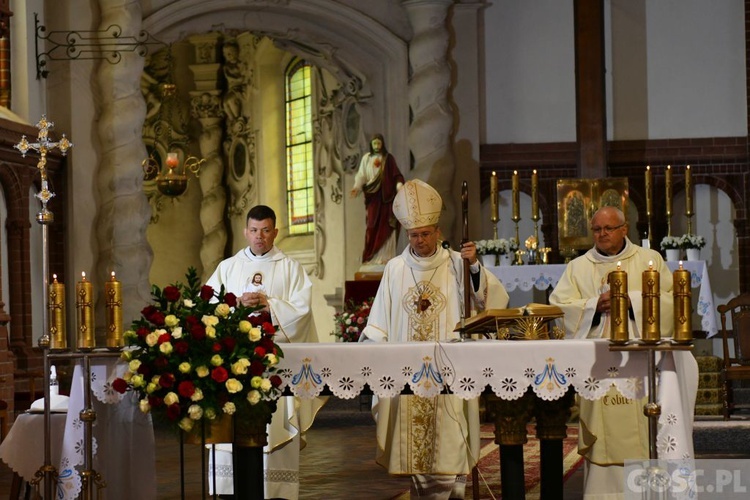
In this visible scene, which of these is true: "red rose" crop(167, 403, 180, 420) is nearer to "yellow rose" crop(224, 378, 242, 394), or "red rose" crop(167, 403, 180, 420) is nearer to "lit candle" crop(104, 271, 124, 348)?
"yellow rose" crop(224, 378, 242, 394)

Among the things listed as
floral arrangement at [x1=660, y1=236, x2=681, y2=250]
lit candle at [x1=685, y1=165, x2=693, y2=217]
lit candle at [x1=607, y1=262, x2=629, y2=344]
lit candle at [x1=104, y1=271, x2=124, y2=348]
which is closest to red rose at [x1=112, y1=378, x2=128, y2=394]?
lit candle at [x1=104, y1=271, x2=124, y2=348]

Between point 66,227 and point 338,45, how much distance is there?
4.15m

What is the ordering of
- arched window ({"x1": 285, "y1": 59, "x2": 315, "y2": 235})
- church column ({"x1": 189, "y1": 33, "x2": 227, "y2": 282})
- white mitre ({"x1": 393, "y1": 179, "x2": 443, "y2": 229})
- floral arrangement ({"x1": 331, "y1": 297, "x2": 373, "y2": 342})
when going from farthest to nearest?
1. church column ({"x1": 189, "y1": 33, "x2": 227, "y2": 282})
2. arched window ({"x1": 285, "y1": 59, "x2": 315, "y2": 235})
3. floral arrangement ({"x1": 331, "y1": 297, "x2": 373, "y2": 342})
4. white mitre ({"x1": 393, "y1": 179, "x2": 443, "y2": 229})

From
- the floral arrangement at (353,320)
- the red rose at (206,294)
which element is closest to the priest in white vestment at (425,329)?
the red rose at (206,294)

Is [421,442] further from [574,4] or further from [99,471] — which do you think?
[574,4]

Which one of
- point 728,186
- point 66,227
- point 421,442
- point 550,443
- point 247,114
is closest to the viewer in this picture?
point 550,443

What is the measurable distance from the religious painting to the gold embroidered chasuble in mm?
6863

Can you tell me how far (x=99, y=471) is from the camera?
6738mm

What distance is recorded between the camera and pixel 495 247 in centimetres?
1414

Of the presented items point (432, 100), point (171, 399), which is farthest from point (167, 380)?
point (432, 100)

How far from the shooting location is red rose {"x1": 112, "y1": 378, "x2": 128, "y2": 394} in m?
6.17

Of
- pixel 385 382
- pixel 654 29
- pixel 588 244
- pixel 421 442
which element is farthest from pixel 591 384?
pixel 654 29

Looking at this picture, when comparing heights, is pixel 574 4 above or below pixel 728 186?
above

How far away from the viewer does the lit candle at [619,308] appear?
599cm
